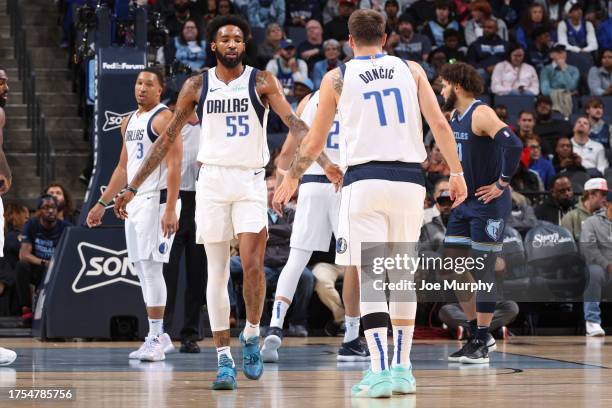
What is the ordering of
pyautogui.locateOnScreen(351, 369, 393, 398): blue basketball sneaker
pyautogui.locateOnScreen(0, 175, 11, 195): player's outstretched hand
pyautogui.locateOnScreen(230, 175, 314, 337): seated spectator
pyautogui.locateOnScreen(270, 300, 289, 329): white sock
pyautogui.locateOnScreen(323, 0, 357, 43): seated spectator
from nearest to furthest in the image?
pyautogui.locateOnScreen(351, 369, 393, 398): blue basketball sneaker, pyautogui.locateOnScreen(0, 175, 11, 195): player's outstretched hand, pyautogui.locateOnScreen(270, 300, 289, 329): white sock, pyautogui.locateOnScreen(230, 175, 314, 337): seated spectator, pyautogui.locateOnScreen(323, 0, 357, 43): seated spectator

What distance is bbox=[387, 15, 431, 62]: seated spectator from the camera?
57.7ft

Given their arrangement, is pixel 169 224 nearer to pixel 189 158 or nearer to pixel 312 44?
pixel 189 158

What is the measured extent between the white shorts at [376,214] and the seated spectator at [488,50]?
1171 centimetres

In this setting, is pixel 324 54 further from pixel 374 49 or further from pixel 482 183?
pixel 374 49

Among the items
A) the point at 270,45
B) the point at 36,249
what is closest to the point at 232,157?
the point at 36,249

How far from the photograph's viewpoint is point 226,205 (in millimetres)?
7406

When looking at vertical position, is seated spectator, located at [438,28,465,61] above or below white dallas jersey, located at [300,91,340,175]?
above

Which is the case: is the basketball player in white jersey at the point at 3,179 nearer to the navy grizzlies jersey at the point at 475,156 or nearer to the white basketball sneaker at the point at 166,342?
the white basketball sneaker at the point at 166,342

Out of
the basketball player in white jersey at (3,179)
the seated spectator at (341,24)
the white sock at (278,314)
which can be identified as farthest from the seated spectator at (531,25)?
the basketball player in white jersey at (3,179)

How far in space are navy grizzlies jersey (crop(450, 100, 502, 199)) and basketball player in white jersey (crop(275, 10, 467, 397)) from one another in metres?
2.26

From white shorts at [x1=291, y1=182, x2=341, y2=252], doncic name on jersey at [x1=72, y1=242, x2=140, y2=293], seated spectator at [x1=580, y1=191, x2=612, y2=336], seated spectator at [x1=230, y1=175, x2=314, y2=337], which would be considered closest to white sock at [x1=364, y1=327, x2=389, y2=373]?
white shorts at [x1=291, y1=182, x2=341, y2=252]

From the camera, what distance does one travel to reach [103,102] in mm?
11289

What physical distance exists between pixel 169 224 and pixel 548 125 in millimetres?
9185

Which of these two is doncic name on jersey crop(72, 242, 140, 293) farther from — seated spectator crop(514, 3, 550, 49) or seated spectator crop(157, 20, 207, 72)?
seated spectator crop(514, 3, 550, 49)
